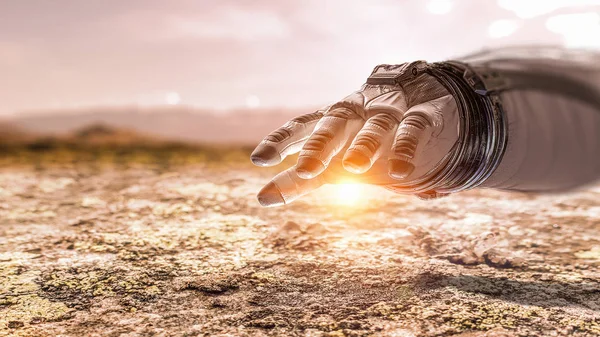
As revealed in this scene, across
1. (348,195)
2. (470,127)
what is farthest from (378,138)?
(348,195)

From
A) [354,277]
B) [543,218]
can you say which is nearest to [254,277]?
[354,277]

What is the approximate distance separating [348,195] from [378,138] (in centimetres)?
153

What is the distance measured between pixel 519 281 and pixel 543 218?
39.1 inches

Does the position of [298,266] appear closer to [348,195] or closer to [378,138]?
[378,138]

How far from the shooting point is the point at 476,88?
5.06 ft

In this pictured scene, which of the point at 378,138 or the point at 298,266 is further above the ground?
the point at 378,138

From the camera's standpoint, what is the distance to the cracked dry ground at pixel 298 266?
4.56ft

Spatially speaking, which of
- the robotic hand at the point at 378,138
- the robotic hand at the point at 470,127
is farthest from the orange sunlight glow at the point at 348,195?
the robotic hand at the point at 470,127

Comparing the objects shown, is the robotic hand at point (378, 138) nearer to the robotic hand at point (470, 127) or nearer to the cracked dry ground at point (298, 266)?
the robotic hand at point (470, 127)

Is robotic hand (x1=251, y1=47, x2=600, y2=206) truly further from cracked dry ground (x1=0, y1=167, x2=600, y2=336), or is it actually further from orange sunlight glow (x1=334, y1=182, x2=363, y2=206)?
orange sunlight glow (x1=334, y1=182, x2=363, y2=206)

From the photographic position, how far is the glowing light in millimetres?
2814

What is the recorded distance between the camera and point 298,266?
1.80 metres

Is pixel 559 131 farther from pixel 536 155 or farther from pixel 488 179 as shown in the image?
pixel 488 179

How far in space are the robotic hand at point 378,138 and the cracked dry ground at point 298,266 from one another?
12.4 inches
